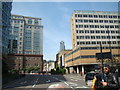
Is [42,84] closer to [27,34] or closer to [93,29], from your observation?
[93,29]

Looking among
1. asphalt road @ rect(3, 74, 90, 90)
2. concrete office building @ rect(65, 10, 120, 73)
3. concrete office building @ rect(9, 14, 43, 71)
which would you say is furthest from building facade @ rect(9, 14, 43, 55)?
asphalt road @ rect(3, 74, 90, 90)

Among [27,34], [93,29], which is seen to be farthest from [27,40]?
[93,29]

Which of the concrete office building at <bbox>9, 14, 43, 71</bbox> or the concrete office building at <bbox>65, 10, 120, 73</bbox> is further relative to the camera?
the concrete office building at <bbox>9, 14, 43, 71</bbox>

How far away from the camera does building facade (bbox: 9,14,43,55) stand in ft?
368

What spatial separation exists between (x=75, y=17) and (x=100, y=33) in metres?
13.7

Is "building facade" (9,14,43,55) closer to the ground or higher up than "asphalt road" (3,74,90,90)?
higher up

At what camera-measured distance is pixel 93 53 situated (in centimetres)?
6272

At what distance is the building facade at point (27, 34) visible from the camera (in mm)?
112312

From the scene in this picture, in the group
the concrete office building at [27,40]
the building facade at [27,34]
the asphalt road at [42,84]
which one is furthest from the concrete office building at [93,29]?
the building facade at [27,34]

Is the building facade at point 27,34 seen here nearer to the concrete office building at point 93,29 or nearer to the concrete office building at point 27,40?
the concrete office building at point 27,40

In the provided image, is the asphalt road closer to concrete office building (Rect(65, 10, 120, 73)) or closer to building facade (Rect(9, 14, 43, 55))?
concrete office building (Rect(65, 10, 120, 73))

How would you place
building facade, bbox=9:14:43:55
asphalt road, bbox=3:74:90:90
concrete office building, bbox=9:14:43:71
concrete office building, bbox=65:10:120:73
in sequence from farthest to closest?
building facade, bbox=9:14:43:55
concrete office building, bbox=9:14:43:71
concrete office building, bbox=65:10:120:73
asphalt road, bbox=3:74:90:90

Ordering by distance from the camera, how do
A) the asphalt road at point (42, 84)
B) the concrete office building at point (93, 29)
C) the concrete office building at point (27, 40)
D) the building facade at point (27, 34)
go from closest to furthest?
the asphalt road at point (42, 84) < the concrete office building at point (93, 29) < the concrete office building at point (27, 40) < the building facade at point (27, 34)

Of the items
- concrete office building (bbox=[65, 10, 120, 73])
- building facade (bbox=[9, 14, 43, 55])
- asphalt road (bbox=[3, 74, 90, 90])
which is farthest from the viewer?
building facade (bbox=[9, 14, 43, 55])
